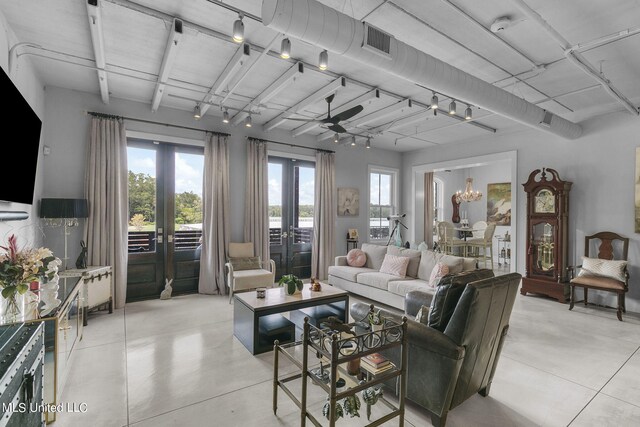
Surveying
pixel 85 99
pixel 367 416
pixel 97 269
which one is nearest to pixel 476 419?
pixel 367 416

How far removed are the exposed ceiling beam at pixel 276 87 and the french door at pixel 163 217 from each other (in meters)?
1.32

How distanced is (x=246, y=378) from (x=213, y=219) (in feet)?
10.7

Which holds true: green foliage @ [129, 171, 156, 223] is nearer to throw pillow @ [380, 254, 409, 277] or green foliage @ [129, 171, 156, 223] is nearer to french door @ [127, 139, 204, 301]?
french door @ [127, 139, 204, 301]

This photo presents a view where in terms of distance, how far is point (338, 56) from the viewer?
3.40 meters

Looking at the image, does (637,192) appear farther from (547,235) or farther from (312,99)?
(312,99)

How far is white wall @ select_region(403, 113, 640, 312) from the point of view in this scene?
4852 millimetres

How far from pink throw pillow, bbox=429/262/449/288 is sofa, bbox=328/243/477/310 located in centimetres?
6

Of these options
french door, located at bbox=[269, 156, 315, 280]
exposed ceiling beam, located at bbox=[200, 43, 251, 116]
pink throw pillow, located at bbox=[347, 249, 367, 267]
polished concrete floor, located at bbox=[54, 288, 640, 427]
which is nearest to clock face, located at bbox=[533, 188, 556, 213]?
polished concrete floor, located at bbox=[54, 288, 640, 427]

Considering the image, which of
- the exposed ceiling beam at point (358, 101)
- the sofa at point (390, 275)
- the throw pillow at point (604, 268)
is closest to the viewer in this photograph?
the sofa at point (390, 275)

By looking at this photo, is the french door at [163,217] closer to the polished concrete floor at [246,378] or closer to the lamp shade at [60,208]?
the lamp shade at [60,208]

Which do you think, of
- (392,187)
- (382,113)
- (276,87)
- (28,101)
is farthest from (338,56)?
(392,187)

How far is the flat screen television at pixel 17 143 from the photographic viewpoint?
7.34 feet

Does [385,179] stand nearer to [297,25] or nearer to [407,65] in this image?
[407,65]

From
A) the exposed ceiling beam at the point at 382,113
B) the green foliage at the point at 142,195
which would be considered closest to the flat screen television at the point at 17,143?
the green foliage at the point at 142,195
